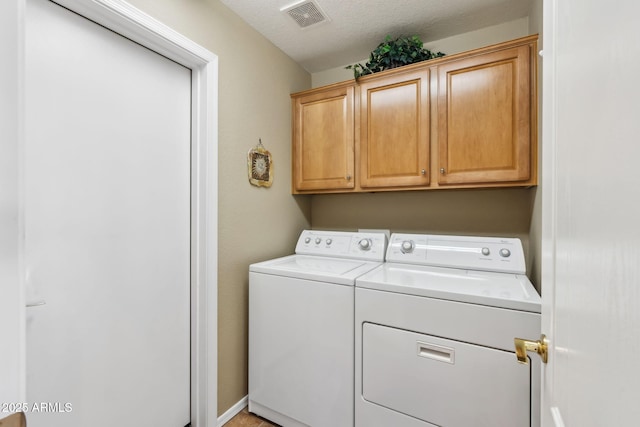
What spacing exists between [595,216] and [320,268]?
4.64 ft

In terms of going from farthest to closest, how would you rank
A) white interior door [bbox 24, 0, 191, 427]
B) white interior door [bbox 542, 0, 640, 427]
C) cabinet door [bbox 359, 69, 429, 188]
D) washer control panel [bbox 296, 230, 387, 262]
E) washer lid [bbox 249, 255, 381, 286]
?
washer control panel [bbox 296, 230, 387, 262] < cabinet door [bbox 359, 69, 429, 188] < washer lid [bbox 249, 255, 381, 286] < white interior door [bbox 24, 0, 191, 427] < white interior door [bbox 542, 0, 640, 427]

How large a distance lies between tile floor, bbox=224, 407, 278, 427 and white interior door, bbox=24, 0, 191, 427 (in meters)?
0.27

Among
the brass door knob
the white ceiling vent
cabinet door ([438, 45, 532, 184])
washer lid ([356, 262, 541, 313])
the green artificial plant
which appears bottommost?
washer lid ([356, 262, 541, 313])

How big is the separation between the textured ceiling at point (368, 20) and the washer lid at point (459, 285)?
1.59 m

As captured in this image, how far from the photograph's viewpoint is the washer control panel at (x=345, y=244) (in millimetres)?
1984

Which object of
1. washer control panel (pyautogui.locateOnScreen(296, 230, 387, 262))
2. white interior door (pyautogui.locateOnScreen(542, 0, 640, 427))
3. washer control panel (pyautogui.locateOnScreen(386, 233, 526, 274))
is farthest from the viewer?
washer control panel (pyautogui.locateOnScreen(296, 230, 387, 262))

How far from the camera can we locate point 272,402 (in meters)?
1.66

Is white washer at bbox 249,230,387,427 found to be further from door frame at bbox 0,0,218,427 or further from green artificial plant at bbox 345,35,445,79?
green artificial plant at bbox 345,35,445,79

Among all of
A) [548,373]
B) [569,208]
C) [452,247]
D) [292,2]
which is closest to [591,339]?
[569,208]

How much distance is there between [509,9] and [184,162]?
2164 millimetres

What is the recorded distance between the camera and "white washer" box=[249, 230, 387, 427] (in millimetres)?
1444

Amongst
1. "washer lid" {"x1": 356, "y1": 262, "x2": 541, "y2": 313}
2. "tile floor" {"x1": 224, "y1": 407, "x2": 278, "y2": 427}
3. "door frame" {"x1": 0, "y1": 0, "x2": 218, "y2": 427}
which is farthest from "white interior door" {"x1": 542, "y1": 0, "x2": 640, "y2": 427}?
"tile floor" {"x1": 224, "y1": 407, "x2": 278, "y2": 427}

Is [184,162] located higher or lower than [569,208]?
higher

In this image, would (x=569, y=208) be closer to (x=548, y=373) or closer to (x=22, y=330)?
(x=548, y=373)
